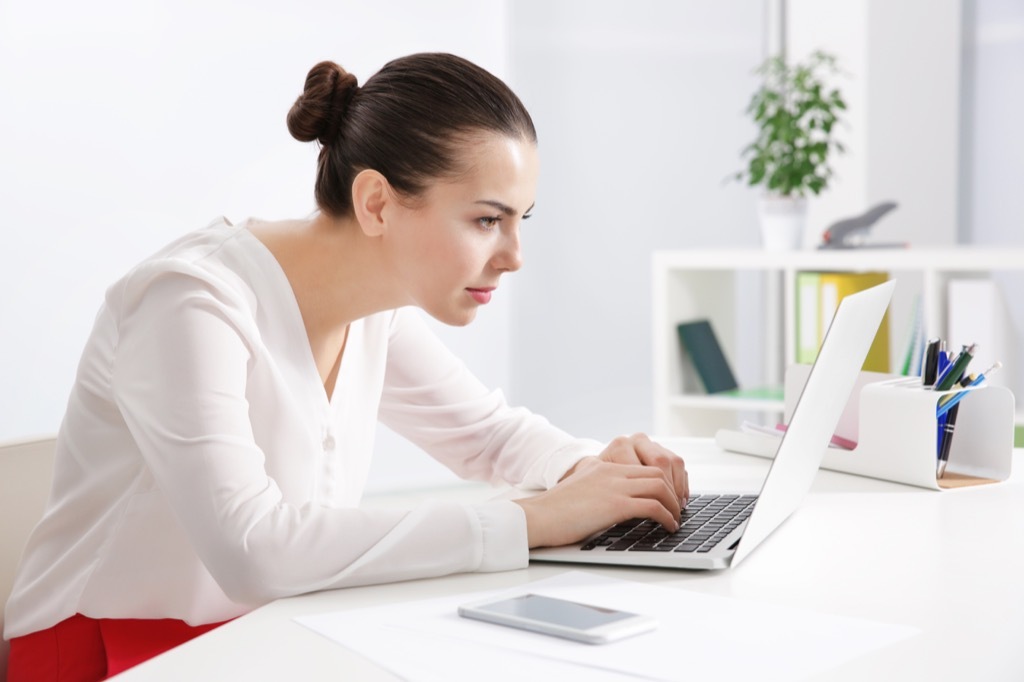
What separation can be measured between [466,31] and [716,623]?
365 centimetres

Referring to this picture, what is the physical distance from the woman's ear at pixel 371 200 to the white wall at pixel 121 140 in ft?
7.25

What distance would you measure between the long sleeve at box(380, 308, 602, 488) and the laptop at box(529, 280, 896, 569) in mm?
423

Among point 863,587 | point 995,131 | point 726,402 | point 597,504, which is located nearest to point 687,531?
point 597,504

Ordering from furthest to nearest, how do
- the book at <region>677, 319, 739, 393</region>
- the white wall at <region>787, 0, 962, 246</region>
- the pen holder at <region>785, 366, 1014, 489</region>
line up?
the white wall at <region>787, 0, 962, 246</region>
the book at <region>677, 319, 739, 393</region>
the pen holder at <region>785, 366, 1014, 489</region>

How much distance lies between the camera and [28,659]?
1346 mm

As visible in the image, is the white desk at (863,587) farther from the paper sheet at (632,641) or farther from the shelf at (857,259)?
the shelf at (857,259)

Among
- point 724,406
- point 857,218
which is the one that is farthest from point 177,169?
point 857,218

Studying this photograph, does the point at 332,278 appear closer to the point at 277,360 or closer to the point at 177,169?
the point at 277,360

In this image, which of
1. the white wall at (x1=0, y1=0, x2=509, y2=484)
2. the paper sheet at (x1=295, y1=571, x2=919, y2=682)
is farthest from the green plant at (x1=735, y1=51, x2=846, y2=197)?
the paper sheet at (x1=295, y1=571, x2=919, y2=682)

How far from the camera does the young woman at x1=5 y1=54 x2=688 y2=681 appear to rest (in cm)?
116

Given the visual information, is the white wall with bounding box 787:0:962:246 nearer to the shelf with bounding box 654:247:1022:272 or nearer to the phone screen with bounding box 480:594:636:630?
the shelf with bounding box 654:247:1022:272

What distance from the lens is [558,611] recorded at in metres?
0.98

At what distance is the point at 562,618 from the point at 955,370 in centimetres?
83

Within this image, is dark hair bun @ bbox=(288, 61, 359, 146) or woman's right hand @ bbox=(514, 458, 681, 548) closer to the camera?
woman's right hand @ bbox=(514, 458, 681, 548)
